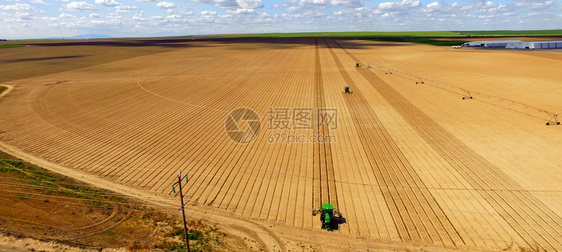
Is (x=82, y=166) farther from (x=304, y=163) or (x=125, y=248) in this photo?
(x=304, y=163)

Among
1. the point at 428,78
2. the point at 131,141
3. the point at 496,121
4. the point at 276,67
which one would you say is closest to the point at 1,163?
the point at 131,141

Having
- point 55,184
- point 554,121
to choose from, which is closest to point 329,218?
point 55,184

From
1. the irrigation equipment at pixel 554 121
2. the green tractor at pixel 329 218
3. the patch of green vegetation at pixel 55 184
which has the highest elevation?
the irrigation equipment at pixel 554 121

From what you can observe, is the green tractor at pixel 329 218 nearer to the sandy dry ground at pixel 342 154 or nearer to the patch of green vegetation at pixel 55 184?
the sandy dry ground at pixel 342 154

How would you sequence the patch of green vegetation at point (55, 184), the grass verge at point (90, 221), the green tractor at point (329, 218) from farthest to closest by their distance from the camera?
1. the patch of green vegetation at point (55, 184)
2. the green tractor at point (329, 218)
3. the grass verge at point (90, 221)

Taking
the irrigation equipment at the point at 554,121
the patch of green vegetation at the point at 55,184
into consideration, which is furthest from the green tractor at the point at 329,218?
the irrigation equipment at the point at 554,121

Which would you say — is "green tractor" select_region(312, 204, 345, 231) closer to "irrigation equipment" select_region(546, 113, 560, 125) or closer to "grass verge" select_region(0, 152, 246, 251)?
"grass verge" select_region(0, 152, 246, 251)
